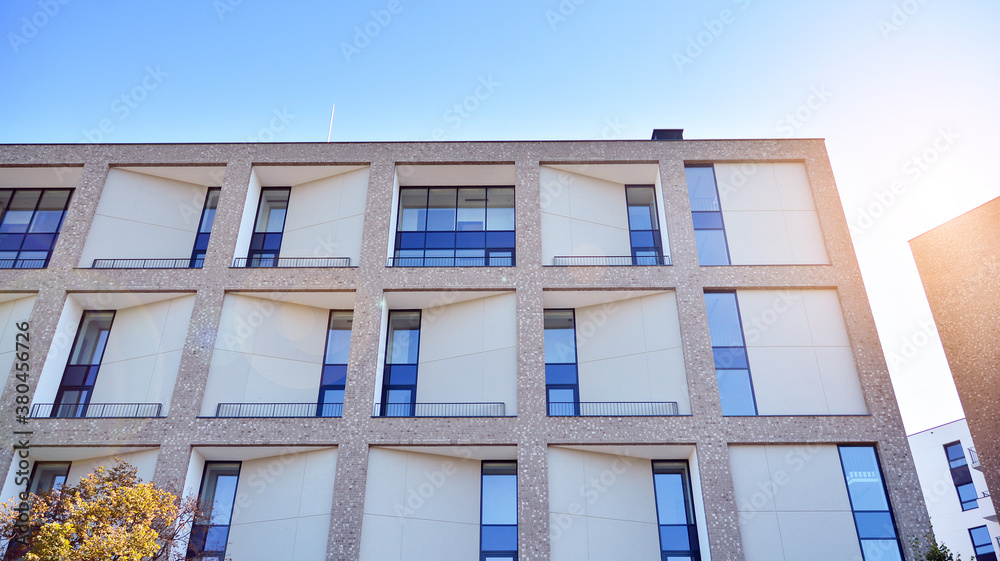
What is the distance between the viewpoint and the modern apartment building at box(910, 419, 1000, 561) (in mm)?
36375

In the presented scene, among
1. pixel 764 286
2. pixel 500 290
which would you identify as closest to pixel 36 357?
pixel 500 290

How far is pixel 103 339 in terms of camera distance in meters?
25.9

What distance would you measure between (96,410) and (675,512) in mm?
20044

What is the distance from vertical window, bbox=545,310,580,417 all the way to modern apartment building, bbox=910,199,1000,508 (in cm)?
1137

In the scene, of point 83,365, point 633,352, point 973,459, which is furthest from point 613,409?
point 973,459

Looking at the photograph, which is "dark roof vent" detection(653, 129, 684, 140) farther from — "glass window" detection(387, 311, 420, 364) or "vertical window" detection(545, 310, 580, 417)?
"glass window" detection(387, 311, 420, 364)

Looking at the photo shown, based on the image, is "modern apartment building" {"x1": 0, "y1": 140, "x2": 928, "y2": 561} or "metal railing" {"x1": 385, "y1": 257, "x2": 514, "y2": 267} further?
"metal railing" {"x1": 385, "y1": 257, "x2": 514, "y2": 267}

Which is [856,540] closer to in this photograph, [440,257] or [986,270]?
[986,270]

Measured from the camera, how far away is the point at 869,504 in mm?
21375

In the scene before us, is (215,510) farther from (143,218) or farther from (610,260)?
(610,260)

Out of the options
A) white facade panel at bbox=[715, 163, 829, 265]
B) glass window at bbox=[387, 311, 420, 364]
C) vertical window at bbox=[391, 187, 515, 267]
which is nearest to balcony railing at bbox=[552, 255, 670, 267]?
vertical window at bbox=[391, 187, 515, 267]

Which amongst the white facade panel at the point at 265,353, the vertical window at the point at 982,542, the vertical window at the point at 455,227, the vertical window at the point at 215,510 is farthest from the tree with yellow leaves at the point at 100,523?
the vertical window at the point at 982,542

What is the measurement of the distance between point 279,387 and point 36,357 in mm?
8282

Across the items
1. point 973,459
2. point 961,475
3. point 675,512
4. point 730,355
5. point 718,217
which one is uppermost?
point 718,217
